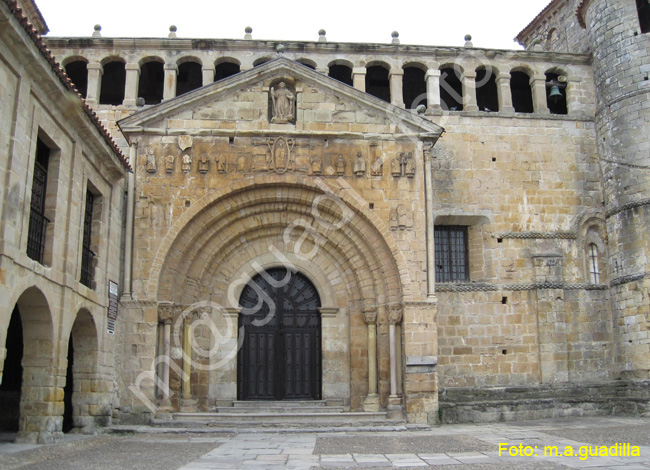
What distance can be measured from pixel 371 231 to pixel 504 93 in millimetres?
6276

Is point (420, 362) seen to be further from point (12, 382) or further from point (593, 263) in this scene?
point (12, 382)

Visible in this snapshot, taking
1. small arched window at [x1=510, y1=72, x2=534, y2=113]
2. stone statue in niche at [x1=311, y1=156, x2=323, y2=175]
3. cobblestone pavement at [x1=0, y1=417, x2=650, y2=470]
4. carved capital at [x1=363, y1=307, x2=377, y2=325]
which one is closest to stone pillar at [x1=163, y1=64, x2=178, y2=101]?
stone statue in niche at [x1=311, y1=156, x2=323, y2=175]

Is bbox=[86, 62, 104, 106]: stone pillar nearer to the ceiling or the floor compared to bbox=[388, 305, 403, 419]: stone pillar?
nearer to the ceiling

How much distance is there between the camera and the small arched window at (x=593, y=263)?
17.3 m

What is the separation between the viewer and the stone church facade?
14250mm

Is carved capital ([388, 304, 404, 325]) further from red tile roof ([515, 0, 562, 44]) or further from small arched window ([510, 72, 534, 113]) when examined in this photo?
red tile roof ([515, 0, 562, 44])

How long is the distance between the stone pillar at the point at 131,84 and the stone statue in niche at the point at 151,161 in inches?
120

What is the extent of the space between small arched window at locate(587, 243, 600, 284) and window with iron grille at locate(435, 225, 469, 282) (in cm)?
323

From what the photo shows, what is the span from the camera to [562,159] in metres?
17.7

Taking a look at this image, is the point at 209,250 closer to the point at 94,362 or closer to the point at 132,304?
the point at 132,304

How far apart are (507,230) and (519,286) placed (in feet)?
4.90

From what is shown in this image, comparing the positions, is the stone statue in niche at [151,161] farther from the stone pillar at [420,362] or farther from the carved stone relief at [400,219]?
the stone pillar at [420,362]

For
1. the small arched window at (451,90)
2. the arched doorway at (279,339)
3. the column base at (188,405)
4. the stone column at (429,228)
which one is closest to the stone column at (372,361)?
the arched doorway at (279,339)

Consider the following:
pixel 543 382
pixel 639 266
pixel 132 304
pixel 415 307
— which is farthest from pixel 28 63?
pixel 639 266
